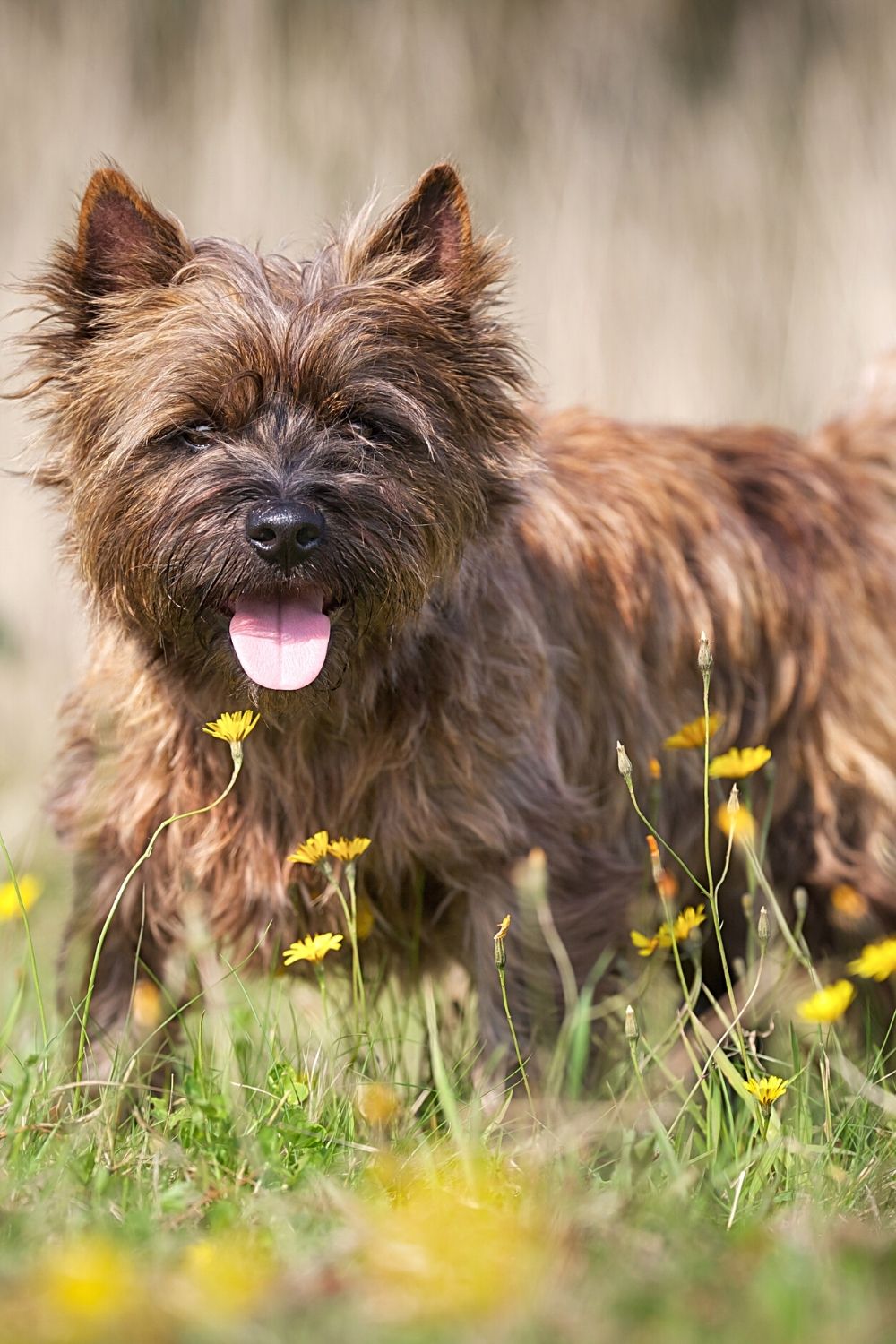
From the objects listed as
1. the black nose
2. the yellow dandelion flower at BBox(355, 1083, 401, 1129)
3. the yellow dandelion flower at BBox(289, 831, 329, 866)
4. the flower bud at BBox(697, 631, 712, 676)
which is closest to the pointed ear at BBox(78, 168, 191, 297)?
the black nose

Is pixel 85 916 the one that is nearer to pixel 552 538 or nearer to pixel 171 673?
pixel 171 673

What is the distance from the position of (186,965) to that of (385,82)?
4.13 m

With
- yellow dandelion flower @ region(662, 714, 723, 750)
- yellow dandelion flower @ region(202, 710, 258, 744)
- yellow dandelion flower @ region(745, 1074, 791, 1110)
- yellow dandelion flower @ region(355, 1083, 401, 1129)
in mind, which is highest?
yellow dandelion flower @ region(202, 710, 258, 744)

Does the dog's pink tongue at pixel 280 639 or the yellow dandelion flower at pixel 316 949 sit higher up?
the dog's pink tongue at pixel 280 639

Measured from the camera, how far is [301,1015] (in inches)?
150

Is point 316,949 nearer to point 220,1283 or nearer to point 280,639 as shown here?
point 280,639

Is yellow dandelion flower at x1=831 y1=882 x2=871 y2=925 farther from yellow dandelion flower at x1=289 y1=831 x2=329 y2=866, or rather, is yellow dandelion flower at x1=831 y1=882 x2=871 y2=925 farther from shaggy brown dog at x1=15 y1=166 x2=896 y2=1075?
yellow dandelion flower at x1=289 y1=831 x2=329 y2=866

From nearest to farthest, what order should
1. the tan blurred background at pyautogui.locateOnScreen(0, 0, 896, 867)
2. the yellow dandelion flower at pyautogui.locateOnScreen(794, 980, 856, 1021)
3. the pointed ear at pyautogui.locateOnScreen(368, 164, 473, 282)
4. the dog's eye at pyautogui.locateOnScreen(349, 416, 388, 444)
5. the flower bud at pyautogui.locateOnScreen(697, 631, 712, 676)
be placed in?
the yellow dandelion flower at pyautogui.locateOnScreen(794, 980, 856, 1021) < the flower bud at pyautogui.locateOnScreen(697, 631, 712, 676) < the dog's eye at pyautogui.locateOnScreen(349, 416, 388, 444) < the pointed ear at pyautogui.locateOnScreen(368, 164, 473, 282) < the tan blurred background at pyautogui.locateOnScreen(0, 0, 896, 867)

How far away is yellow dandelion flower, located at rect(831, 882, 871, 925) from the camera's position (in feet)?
12.2

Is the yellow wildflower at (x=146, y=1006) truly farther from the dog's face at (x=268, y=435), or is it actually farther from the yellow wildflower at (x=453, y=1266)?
the yellow wildflower at (x=453, y=1266)

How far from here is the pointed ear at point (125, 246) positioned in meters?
3.06

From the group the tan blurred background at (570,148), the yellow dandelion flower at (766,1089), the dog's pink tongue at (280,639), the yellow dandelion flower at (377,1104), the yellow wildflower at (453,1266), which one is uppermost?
the tan blurred background at (570,148)

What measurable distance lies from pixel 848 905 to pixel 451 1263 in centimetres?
221

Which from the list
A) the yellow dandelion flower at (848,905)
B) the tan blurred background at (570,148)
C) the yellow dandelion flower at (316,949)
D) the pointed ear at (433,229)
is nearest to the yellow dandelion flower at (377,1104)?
the yellow dandelion flower at (316,949)
